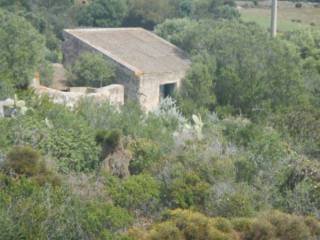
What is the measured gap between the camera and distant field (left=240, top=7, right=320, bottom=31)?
2375 inches

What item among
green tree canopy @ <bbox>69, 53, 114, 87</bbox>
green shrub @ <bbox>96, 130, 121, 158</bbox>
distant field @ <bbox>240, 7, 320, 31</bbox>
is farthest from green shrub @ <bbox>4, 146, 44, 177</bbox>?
distant field @ <bbox>240, 7, 320, 31</bbox>

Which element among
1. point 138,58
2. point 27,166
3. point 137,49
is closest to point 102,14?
point 137,49

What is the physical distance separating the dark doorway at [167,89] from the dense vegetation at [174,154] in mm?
746

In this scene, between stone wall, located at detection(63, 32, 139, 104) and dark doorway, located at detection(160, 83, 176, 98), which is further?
dark doorway, located at detection(160, 83, 176, 98)

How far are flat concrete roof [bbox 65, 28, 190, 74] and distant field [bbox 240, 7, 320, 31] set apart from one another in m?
25.9

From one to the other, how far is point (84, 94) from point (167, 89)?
5.79 m

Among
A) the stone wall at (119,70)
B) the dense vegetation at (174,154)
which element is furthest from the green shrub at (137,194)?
the stone wall at (119,70)

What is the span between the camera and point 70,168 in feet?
54.4

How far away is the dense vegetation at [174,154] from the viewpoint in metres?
12.6

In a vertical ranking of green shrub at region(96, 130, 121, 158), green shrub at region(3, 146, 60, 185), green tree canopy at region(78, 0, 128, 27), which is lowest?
green tree canopy at region(78, 0, 128, 27)

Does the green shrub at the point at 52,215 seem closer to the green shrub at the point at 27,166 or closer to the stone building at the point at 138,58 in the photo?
the green shrub at the point at 27,166

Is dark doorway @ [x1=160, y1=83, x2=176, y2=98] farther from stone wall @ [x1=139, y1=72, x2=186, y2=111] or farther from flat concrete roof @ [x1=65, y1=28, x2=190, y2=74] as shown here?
flat concrete roof @ [x1=65, y1=28, x2=190, y2=74]

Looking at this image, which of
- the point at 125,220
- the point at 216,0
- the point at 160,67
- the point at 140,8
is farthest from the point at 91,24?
the point at 125,220

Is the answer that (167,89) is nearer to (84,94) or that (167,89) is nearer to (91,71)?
(91,71)
